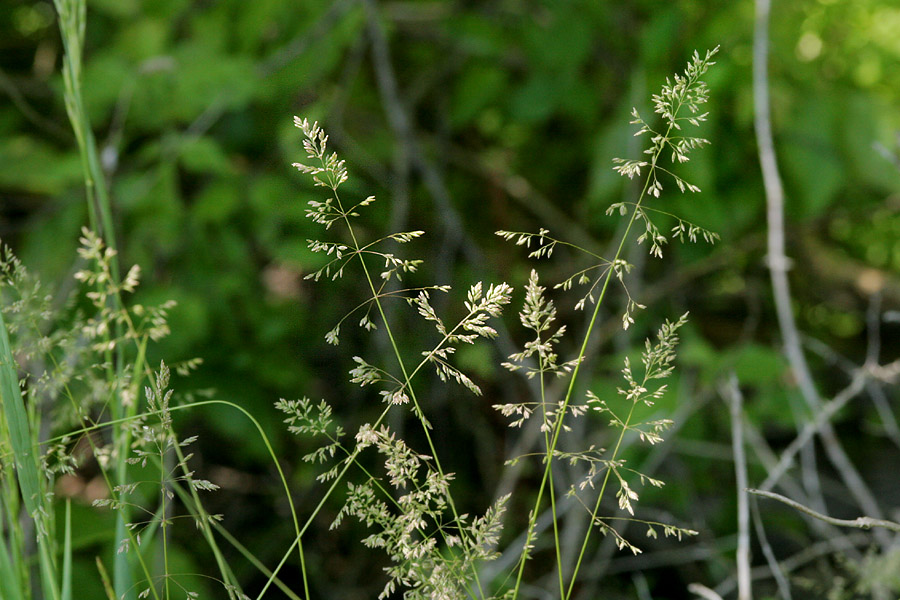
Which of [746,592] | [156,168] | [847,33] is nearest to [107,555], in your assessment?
[156,168]

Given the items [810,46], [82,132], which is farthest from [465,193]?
[82,132]

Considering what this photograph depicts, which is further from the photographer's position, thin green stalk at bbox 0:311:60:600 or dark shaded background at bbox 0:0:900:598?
dark shaded background at bbox 0:0:900:598

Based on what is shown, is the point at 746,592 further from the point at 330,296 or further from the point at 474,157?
the point at 474,157

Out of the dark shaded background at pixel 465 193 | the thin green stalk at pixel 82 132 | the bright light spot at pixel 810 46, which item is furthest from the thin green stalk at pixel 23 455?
the bright light spot at pixel 810 46

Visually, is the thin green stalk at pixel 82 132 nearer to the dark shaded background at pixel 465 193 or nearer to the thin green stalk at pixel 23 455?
the thin green stalk at pixel 23 455

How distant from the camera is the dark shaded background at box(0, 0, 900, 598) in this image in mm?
1566

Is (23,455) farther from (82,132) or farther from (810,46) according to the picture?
(810,46)

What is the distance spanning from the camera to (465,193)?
218 cm

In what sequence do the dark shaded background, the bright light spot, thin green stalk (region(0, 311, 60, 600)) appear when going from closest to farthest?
thin green stalk (region(0, 311, 60, 600))
the dark shaded background
the bright light spot

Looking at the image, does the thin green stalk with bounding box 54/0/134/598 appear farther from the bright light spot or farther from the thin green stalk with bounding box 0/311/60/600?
the bright light spot

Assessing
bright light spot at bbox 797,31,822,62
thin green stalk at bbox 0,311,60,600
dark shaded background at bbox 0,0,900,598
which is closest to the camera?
thin green stalk at bbox 0,311,60,600

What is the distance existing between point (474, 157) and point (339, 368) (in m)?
0.67

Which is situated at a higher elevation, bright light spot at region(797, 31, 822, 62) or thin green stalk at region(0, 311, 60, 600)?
bright light spot at region(797, 31, 822, 62)

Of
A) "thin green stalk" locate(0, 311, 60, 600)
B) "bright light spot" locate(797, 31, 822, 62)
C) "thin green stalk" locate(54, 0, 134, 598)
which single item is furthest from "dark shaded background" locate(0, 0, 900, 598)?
"thin green stalk" locate(0, 311, 60, 600)
